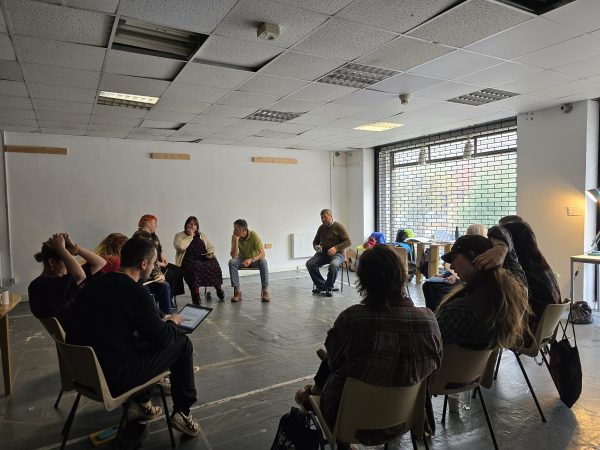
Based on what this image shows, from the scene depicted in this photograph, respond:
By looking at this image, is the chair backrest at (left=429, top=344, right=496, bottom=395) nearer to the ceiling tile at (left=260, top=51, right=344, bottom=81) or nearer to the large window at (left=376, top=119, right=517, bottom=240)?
the ceiling tile at (left=260, top=51, right=344, bottom=81)

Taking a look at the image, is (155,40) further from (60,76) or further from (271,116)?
(271,116)

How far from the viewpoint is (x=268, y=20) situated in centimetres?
261

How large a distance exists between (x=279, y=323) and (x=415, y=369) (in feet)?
10.5

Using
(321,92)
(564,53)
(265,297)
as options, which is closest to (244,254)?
(265,297)

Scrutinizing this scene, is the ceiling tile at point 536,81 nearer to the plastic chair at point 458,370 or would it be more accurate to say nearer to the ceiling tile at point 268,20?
the ceiling tile at point 268,20

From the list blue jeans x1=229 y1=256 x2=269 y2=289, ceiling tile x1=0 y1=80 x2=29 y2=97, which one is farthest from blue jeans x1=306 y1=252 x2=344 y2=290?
ceiling tile x1=0 y1=80 x2=29 y2=97

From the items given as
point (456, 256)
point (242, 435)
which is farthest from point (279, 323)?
point (456, 256)

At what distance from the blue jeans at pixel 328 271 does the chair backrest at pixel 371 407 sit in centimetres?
441

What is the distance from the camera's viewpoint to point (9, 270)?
6.09 metres

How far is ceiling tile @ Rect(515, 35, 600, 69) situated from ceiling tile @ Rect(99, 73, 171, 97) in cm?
327

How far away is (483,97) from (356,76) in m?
1.83

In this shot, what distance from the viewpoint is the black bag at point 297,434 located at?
1.80 m

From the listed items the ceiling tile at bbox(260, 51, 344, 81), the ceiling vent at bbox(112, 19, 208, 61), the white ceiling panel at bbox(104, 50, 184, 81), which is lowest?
the white ceiling panel at bbox(104, 50, 184, 81)

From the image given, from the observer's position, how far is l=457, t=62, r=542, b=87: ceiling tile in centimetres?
357
